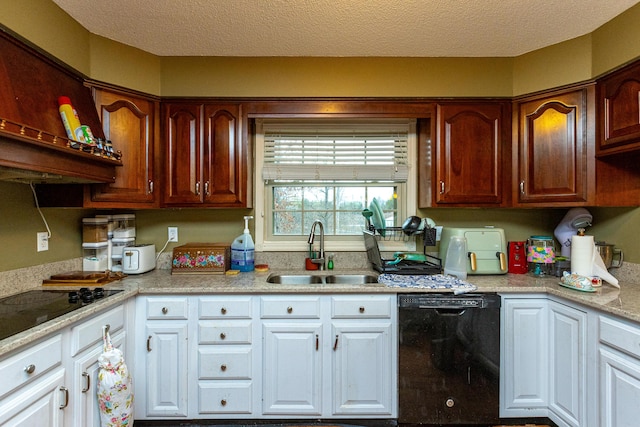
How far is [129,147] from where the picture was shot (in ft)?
6.61

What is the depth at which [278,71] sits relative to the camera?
85.4 inches

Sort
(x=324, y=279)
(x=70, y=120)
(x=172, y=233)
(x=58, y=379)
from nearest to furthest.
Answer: (x=58, y=379) → (x=70, y=120) → (x=324, y=279) → (x=172, y=233)

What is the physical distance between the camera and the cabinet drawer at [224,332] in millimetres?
1806

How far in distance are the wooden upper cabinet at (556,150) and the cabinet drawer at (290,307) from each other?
158 cm

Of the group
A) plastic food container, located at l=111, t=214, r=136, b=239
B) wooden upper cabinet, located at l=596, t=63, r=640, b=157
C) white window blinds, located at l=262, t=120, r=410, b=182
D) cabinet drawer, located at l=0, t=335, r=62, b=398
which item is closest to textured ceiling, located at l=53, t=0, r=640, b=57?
wooden upper cabinet, located at l=596, t=63, r=640, b=157

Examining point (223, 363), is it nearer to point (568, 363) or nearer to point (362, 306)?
point (362, 306)

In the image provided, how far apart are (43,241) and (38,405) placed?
1.06 meters

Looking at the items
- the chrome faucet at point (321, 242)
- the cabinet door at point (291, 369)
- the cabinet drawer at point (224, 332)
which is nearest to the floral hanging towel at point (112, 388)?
the cabinet drawer at point (224, 332)

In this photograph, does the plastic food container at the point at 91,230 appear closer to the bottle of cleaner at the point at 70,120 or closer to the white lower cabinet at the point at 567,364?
the bottle of cleaner at the point at 70,120

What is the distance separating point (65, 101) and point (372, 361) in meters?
2.22

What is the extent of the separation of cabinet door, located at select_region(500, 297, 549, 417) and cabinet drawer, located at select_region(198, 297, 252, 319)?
153 centimetres

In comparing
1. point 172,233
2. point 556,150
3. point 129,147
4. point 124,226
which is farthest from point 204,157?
point 556,150

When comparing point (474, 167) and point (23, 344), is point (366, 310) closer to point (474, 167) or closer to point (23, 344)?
point (474, 167)

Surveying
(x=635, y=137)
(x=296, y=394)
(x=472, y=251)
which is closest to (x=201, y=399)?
(x=296, y=394)
